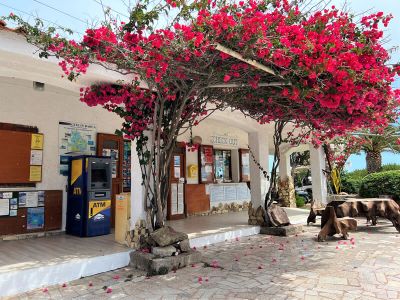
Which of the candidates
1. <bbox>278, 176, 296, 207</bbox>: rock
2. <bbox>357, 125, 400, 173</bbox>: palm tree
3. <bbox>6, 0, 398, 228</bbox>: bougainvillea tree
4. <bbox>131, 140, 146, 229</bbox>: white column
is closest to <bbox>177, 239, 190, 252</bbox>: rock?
<bbox>6, 0, 398, 228</bbox>: bougainvillea tree

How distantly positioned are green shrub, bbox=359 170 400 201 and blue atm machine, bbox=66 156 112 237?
8.37 m

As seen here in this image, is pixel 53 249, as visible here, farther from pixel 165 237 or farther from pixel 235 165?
pixel 235 165

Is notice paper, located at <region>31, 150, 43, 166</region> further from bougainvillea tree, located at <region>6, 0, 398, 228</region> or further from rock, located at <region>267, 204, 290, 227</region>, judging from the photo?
rock, located at <region>267, 204, 290, 227</region>

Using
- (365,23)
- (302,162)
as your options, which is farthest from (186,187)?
(302,162)

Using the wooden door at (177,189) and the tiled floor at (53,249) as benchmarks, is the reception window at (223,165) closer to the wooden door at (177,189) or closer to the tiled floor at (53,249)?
the wooden door at (177,189)

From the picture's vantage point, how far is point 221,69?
4.09 meters

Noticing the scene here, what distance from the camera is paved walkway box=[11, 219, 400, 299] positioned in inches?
145

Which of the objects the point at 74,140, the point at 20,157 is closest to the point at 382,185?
the point at 74,140

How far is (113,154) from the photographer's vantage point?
24.9ft

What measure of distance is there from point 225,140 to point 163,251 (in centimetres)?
662

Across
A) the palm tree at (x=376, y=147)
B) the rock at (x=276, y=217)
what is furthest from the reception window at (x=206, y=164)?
the palm tree at (x=376, y=147)

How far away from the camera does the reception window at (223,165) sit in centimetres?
1069

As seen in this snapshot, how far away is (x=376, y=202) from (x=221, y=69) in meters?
5.57

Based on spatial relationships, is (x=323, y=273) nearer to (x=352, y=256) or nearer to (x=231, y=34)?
(x=352, y=256)
